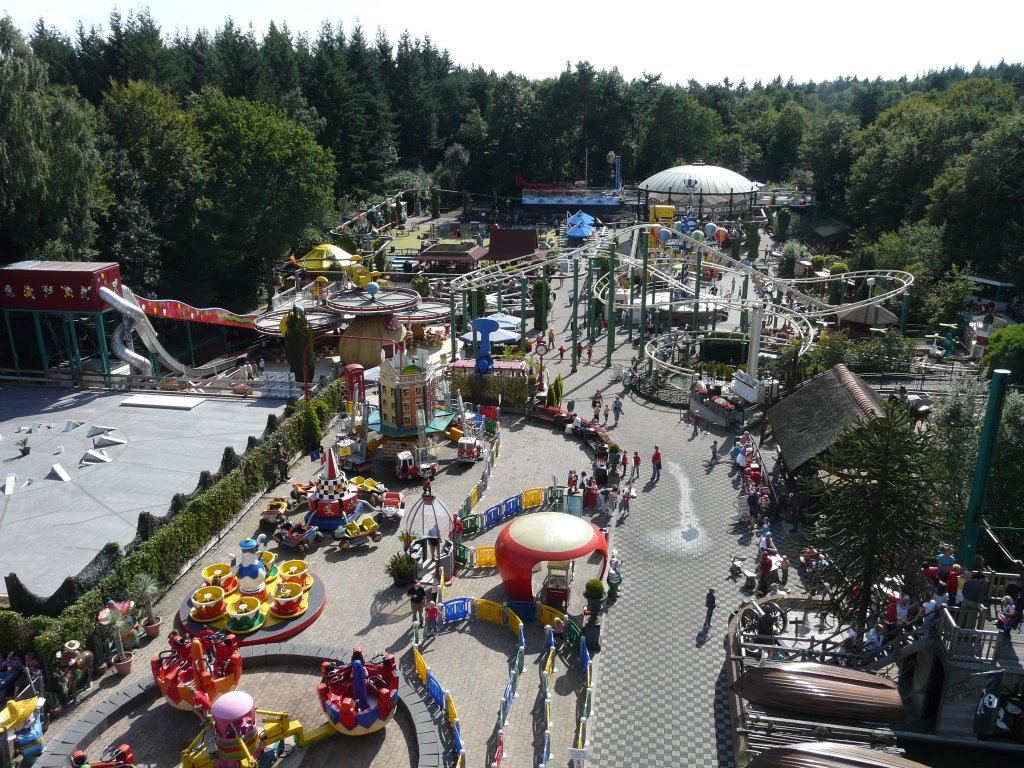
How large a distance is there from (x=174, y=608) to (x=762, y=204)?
271ft

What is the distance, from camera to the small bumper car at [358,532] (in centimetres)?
2203

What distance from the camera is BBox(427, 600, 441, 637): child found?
715 inches

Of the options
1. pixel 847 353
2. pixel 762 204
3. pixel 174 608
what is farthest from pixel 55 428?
pixel 762 204

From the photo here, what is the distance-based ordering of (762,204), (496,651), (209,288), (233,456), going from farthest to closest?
1. (762,204)
2. (209,288)
3. (233,456)
4. (496,651)

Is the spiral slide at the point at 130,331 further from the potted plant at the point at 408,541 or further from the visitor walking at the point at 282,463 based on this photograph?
the potted plant at the point at 408,541

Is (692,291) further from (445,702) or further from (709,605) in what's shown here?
(445,702)

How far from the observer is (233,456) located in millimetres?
23844

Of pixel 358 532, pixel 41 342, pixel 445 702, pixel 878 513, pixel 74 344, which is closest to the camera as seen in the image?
pixel 445 702

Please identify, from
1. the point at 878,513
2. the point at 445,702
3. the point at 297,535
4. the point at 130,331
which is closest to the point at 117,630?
the point at 297,535

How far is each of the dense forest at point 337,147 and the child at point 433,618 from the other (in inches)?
1129

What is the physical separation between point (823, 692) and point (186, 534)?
15776 mm

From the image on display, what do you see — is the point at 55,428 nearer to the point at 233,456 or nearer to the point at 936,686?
the point at 233,456

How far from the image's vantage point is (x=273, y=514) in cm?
2291

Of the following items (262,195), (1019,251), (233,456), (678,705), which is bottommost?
(678,705)
